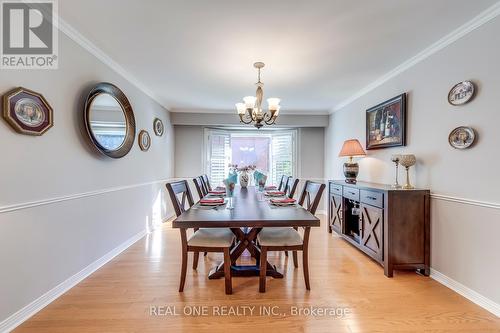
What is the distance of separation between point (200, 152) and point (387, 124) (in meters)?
3.81

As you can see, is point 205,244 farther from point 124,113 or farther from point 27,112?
point 124,113

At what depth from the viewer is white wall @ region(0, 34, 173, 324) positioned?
168 cm

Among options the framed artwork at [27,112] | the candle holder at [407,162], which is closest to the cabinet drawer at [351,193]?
the candle holder at [407,162]

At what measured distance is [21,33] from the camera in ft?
6.05

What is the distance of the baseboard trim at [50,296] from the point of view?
1.67m

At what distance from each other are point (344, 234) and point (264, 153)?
118 inches

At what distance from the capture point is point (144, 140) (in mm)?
3793

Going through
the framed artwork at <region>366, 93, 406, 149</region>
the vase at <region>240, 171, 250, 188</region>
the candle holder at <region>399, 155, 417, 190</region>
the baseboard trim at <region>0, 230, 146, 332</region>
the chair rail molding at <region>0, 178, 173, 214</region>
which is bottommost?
the baseboard trim at <region>0, 230, 146, 332</region>

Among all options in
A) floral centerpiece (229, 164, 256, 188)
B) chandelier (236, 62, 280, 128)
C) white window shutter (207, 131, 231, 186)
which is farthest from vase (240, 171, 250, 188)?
white window shutter (207, 131, 231, 186)

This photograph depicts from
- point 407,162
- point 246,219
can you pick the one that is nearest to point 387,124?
point 407,162

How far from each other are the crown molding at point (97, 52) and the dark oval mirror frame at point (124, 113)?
269 millimetres

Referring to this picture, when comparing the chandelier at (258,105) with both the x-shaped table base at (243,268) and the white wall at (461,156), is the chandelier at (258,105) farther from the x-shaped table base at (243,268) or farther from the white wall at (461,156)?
the white wall at (461,156)

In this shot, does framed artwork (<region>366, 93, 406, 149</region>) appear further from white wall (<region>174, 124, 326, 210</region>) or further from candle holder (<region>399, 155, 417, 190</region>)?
white wall (<region>174, 124, 326, 210</region>)

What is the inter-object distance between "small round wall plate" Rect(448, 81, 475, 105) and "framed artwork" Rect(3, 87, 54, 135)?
355cm
